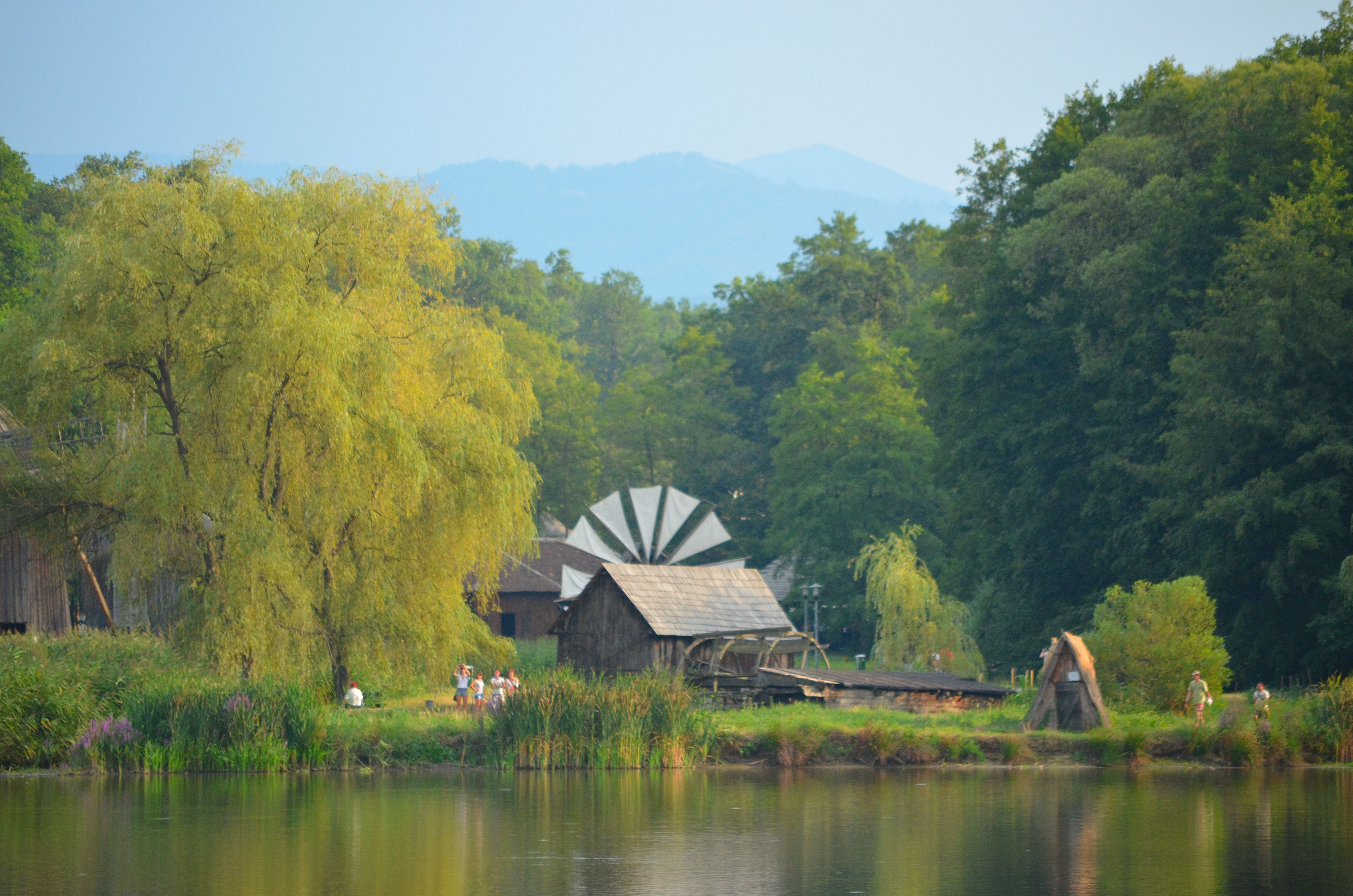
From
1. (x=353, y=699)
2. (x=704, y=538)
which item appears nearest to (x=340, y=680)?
(x=353, y=699)

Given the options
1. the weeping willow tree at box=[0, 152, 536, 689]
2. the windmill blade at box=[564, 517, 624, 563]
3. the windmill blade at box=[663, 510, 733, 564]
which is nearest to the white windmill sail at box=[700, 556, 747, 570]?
the windmill blade at box=[663, 510, 733, 564]

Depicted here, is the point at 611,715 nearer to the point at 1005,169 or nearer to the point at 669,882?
the point at 669,882

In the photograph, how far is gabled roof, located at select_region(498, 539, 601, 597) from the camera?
2217 inches

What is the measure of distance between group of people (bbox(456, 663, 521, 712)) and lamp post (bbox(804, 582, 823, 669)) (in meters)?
20.7

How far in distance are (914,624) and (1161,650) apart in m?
15.0

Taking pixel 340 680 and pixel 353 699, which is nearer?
pixel 353 699

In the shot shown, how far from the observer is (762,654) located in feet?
117

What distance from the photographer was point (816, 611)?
54.0 meters

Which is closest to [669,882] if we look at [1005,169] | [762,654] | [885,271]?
[762,654]

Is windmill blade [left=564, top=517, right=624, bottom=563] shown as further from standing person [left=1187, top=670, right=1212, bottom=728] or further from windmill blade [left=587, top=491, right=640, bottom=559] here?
standing person [left=1187, top=670, right=1212, bottom=728]

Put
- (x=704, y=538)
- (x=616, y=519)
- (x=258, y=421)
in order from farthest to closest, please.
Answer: (x=704, y=538) < (x=616, y=519) < (x=258, y=421)

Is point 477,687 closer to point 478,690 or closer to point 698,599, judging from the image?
point 478,690

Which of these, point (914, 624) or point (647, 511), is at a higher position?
point (647, 511)

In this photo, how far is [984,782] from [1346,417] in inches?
723
